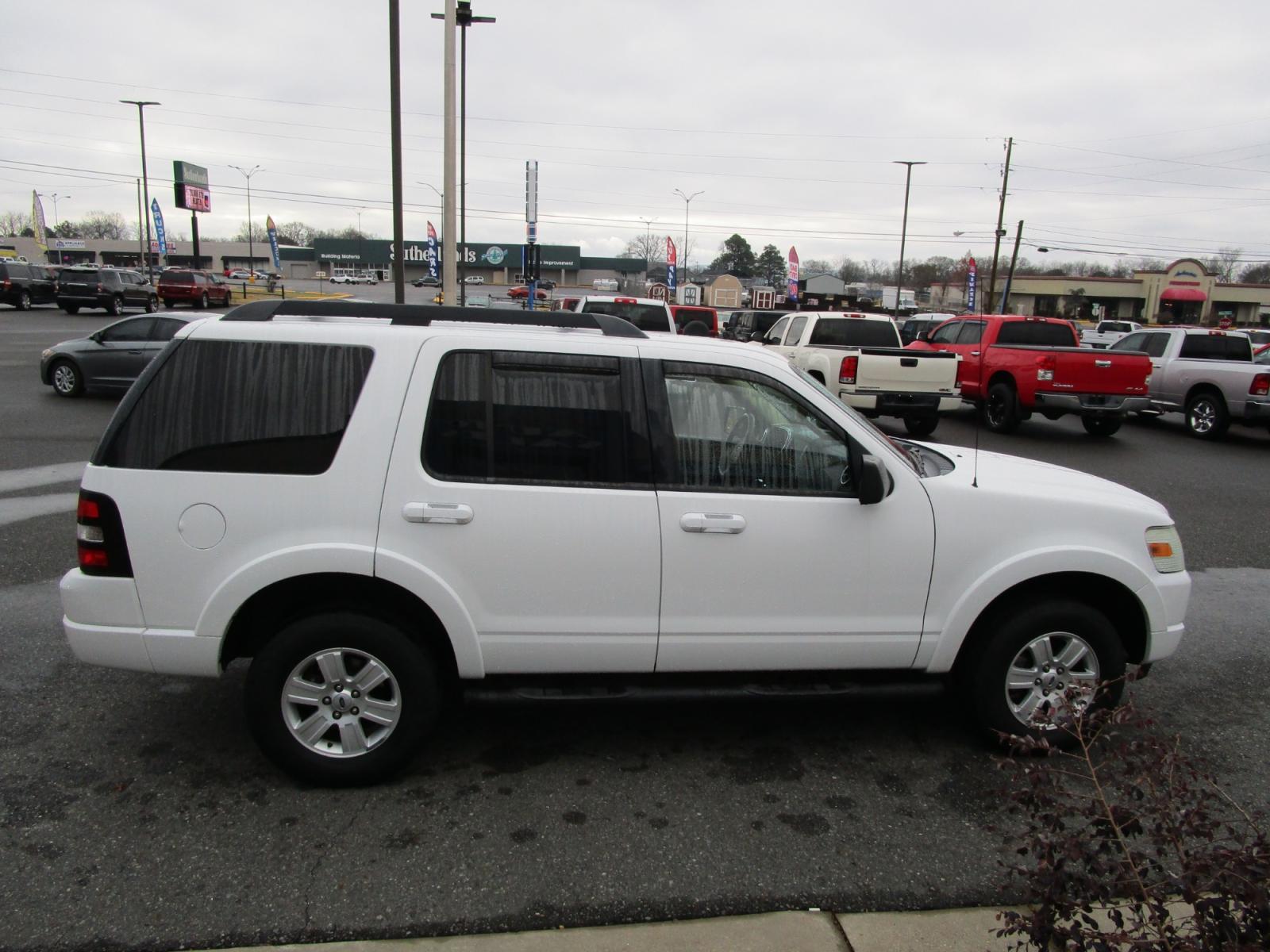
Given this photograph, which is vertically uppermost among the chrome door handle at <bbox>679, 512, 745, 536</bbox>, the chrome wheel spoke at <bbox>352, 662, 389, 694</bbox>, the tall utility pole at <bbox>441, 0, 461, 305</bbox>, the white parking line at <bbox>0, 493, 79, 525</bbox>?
the tall utility pole at <bbox>441, 0, 461, 305</bbox>

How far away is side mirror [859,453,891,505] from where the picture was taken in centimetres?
→ 362

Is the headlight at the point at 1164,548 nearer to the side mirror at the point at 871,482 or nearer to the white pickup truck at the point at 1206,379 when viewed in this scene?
the side mirror at the point at 871,482

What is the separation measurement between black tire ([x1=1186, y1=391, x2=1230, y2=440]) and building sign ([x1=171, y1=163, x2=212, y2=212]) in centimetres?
5503

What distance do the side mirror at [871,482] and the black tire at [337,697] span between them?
1888 millimetres

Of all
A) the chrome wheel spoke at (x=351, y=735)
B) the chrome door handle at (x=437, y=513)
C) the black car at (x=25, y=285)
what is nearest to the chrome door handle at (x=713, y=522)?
the chrome door handle at (x=437, y=513)

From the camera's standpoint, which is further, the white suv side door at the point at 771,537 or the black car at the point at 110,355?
the black car at the point at 110,355

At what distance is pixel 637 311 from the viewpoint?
53.4 ft

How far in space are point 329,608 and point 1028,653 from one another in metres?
2.97

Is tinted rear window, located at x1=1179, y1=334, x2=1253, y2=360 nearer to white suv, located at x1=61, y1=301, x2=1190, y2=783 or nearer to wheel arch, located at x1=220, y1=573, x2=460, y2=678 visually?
white suv, located at x1=61, y1=301, x2=1190, y2=783

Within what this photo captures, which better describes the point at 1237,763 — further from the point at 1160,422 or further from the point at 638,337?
the point at 1160,422

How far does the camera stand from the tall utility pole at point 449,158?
1612cm

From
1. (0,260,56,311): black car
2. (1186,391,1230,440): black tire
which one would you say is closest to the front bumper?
(1186,391,1230,440): black tire

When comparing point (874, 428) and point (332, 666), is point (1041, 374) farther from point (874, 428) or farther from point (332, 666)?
point (332, 666)

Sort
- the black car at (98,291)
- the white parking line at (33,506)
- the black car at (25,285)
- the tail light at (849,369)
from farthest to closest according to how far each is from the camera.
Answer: the black car at (25,285) < the black car at (98,291) < the tail light at (849,369) < the white parking line at (33,506)
